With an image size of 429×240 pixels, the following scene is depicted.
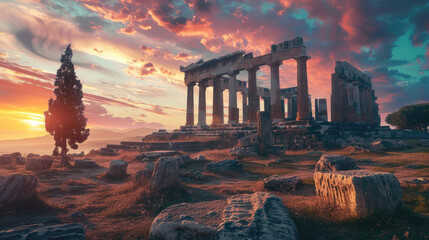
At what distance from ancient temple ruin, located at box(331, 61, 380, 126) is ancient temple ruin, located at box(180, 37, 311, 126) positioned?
5.15 metres

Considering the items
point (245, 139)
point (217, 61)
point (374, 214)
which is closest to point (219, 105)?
point (217, 61)

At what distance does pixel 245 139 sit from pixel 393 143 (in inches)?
350

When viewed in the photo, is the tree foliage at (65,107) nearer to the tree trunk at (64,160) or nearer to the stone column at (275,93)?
the tree trunk at (64,160)

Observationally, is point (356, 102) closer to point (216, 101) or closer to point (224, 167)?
point (216, 101)

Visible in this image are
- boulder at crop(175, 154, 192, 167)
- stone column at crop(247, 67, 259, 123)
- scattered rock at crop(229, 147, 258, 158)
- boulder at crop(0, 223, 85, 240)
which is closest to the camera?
boulder at crop(0, 223, 85, 240)

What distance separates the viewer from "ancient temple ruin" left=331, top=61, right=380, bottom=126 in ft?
72.2

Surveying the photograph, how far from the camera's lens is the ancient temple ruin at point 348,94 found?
22.0m

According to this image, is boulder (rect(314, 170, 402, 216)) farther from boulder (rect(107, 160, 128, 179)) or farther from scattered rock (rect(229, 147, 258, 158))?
scattered rock (rect(229, 147, 258, 158))

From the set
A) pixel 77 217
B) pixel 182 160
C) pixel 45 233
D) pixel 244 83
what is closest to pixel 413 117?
pixel 244 83

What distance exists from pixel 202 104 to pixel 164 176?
71.6ft

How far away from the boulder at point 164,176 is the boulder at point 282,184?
2582mm

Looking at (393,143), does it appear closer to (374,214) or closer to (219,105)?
→ (374,214)

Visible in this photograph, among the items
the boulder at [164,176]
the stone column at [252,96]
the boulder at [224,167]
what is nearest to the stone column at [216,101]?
the stone column at [252,96]

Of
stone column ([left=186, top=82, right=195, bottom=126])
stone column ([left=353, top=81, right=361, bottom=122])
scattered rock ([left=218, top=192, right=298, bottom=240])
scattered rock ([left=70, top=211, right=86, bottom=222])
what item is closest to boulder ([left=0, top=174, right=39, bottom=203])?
scattered rock ([left=70, top=211, right=86, bottom=222])
